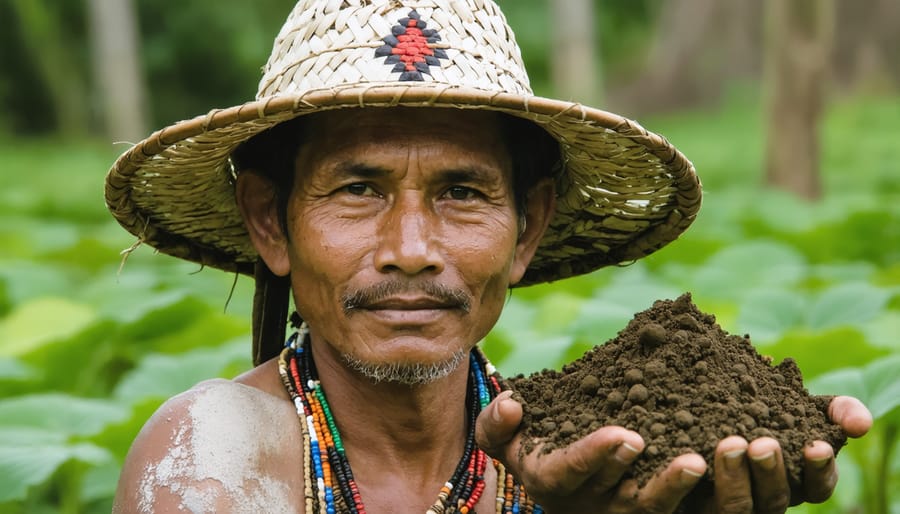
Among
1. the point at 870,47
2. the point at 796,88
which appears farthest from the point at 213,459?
the point at 870,47

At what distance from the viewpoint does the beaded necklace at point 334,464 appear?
8.13 feet

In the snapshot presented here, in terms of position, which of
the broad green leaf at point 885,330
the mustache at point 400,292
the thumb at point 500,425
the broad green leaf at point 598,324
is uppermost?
the broad green leaf at point 598,324

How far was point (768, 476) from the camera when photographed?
1.94m

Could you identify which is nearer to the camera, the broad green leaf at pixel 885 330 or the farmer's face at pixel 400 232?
the farmer's face at pixel 400 232

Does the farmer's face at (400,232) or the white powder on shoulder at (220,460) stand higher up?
the farmer's face at (400,232)

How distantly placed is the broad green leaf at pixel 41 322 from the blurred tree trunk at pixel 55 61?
21403 mm

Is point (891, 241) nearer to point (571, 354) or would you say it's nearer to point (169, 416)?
point (571, 354)

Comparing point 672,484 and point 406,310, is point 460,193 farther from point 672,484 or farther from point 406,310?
point 672,484

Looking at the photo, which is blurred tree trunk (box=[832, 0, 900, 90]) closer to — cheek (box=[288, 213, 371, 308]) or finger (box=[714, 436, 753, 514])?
cheek (box=[288, 213, 371, 308])

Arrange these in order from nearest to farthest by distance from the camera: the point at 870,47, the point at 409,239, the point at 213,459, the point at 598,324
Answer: the point at 213,459 → the point at 409,239 → the point at 598,324 → the point at 870,47

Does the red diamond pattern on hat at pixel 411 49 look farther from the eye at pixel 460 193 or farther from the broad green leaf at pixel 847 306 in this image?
the broad green leaf at pixel 847 306

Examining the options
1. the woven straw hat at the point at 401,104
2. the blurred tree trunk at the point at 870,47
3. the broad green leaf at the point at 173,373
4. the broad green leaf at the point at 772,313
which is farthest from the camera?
the blurred tree trunk at the point at 870,47

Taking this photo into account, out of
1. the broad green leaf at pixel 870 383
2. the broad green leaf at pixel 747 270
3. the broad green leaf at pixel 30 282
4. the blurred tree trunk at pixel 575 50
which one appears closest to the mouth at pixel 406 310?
the broad green leaf at pixel 870 383

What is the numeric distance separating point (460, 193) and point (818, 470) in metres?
0.91
